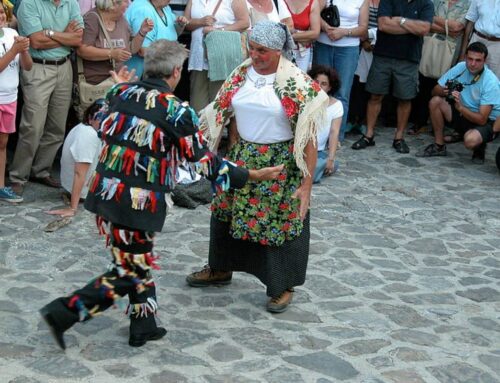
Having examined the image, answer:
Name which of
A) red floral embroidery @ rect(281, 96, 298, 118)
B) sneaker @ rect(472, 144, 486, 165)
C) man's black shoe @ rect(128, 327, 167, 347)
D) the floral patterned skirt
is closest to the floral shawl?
red floral embroidery @ rect(281, 96, 298, 118)

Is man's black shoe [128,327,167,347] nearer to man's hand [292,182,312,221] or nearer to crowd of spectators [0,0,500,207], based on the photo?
man's hand [292,182,312,221]

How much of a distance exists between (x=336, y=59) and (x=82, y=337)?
5.22 meters

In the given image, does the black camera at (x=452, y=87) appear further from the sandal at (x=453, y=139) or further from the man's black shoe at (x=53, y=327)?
the man's black shoe at (x=53, y=327)

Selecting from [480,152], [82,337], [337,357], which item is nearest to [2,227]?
[82,337]

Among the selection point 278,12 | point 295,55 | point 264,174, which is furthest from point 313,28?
point 264,174

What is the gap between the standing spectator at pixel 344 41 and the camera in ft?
30.6

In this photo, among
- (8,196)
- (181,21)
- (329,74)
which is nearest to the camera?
(8,196)

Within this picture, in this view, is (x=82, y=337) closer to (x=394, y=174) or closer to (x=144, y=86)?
(x=144, y=86)

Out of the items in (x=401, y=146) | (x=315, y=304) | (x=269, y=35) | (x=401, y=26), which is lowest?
(x=315, y=304)

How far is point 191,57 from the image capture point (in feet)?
28.0

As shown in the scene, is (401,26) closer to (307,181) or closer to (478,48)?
(478,48)

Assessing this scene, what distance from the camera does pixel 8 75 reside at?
7141 mm

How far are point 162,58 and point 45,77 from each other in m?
2.97

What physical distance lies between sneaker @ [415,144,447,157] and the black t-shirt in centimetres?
96
